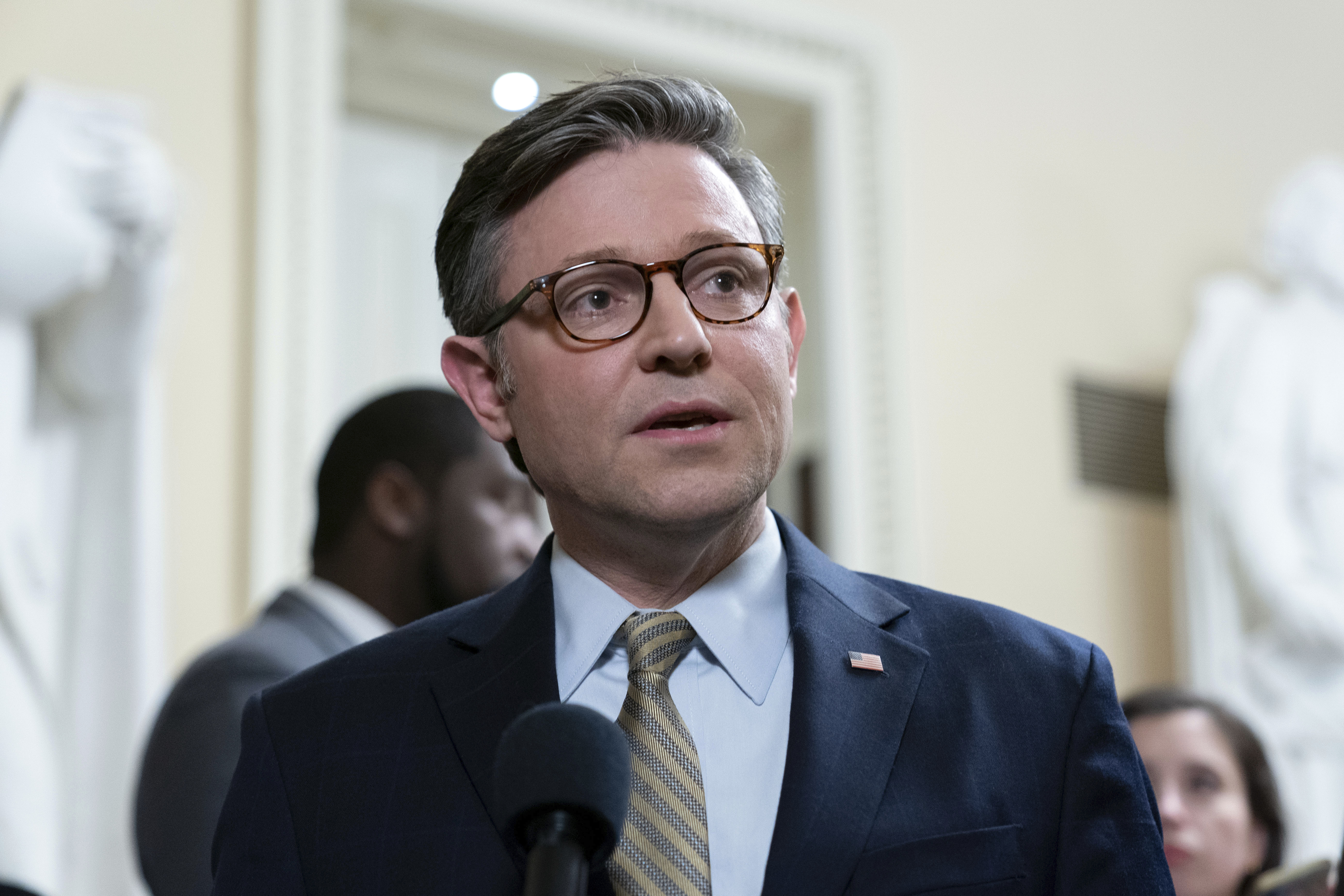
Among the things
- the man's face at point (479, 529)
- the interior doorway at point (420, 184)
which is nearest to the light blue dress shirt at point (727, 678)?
the man's face at point (479, 529)

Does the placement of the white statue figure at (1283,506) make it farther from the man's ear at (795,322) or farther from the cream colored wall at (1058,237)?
→ the man's ear at (795,322)

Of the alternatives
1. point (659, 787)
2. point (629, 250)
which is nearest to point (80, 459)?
point (629, 250)

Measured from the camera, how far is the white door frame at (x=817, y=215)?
169 inches

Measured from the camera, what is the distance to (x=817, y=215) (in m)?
5.41

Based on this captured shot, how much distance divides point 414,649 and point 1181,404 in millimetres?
4446

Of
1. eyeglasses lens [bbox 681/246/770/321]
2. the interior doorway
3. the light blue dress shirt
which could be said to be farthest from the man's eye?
the interior doorway

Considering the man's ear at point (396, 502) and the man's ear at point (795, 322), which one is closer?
the man's ear at point (795, 322)

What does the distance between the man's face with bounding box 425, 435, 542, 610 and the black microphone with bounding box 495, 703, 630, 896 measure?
5.34 feet

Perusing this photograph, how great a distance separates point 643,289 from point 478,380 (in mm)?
274

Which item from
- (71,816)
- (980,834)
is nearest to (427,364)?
(71,816)

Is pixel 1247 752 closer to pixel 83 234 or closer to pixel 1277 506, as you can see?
pixel 1277 506

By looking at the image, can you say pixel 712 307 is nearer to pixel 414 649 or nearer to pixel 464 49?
pixel 414 649

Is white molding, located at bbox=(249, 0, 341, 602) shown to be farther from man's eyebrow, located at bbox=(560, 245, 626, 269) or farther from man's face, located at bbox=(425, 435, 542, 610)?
man's eyebrow, located at bbox=(560, 245, 626, 269)

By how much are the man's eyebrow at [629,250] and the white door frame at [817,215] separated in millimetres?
2748
